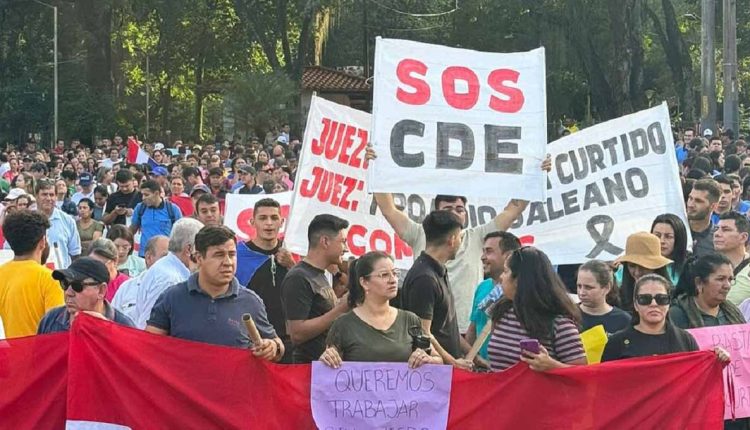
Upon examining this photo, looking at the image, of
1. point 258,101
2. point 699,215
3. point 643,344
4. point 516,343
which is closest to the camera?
point 516,343

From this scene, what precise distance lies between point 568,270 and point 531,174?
1845 mm

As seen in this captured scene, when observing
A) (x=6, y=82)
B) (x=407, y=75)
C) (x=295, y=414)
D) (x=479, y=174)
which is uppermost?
(x=6, y=82)

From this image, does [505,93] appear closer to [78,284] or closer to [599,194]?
[599,194]

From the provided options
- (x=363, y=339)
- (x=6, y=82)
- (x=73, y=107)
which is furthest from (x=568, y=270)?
(x=6, y=82)

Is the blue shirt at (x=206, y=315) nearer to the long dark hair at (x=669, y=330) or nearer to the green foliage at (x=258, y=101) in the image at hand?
the long dark hair at (x=669, y=330)

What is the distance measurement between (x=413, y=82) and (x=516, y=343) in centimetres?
277

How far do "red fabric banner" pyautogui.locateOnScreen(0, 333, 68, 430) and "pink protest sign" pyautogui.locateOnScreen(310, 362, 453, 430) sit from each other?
1.25 m

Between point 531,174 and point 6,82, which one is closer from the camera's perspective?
point 531,174

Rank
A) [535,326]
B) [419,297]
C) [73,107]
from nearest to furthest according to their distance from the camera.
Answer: [535,326] → [419,297] → [73,107]

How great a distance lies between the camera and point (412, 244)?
8.18 m

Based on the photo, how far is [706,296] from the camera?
707cm

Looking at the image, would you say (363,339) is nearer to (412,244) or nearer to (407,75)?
(412,244)

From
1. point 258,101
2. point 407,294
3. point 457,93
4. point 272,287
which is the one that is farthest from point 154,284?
point 258,101

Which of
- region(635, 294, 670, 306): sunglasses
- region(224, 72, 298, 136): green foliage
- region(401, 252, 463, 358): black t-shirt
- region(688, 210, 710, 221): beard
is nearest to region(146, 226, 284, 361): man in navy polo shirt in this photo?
region(401, 252, 463, 358): black t-shirt
